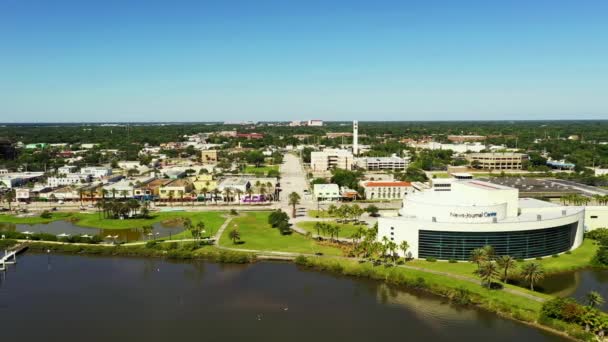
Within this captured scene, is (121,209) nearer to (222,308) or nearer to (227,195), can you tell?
(227,195)

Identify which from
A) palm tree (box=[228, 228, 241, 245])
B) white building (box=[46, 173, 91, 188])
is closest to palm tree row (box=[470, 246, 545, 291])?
palm tree (box=[228, 228, 241, 245])

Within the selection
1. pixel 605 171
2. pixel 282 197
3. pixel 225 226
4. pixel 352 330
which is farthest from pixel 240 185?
pixel 605 171

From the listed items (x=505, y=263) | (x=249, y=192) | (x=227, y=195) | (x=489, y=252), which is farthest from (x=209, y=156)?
(x=505, y=263)

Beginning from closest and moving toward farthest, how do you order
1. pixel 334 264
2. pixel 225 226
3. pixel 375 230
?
pixel 334 264 → pixel 375 230 → pixel 225 226

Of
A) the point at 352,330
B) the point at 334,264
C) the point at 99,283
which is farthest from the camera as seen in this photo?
the point at 334,264

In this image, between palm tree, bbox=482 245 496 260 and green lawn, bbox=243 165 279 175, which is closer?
palm tree, bbox=482 245 496 260

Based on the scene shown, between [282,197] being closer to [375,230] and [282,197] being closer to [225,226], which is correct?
[225,226]

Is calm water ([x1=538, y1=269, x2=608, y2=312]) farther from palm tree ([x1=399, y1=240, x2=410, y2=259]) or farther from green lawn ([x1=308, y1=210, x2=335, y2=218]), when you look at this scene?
green lawn ([x1=308, y1=210, x2=335, y2=218])
